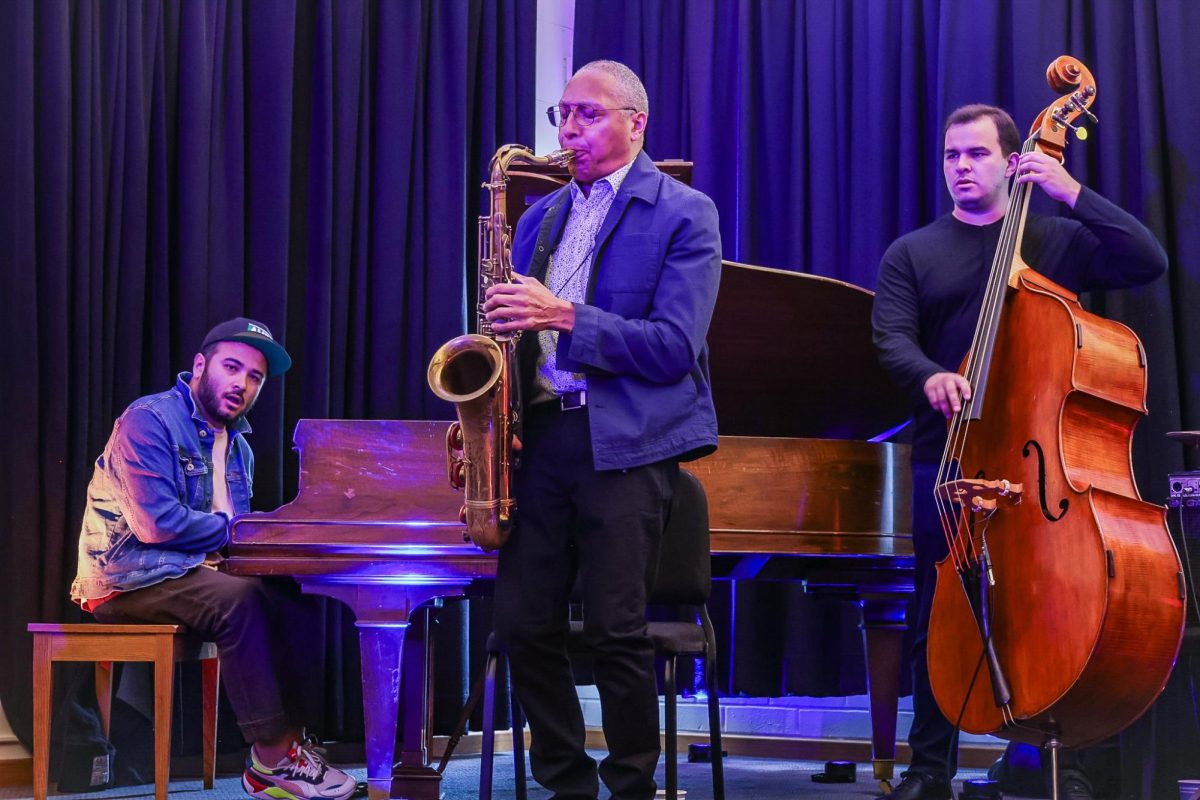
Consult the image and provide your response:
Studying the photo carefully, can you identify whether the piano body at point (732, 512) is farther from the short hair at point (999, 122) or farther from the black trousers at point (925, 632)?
the short hair at point (999, 122)

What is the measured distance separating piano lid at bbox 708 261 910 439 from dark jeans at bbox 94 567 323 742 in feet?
4.84

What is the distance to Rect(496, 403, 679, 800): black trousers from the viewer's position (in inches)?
98.8

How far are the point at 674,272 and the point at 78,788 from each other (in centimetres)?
269

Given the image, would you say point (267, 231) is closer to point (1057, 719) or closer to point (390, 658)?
point (390, 658)

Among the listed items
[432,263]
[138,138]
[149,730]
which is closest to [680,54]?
[432,263]

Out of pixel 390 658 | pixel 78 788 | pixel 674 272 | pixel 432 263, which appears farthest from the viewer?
pixel 432 263


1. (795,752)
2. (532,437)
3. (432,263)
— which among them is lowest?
(795,752)

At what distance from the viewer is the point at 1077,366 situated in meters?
2.76

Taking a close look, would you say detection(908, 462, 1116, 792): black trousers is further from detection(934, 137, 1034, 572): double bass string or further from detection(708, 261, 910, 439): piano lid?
detection(708, 261, 910, 439): piano lid

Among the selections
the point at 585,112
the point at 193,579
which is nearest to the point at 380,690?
the point at 193,579

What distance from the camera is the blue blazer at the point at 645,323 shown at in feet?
8.15

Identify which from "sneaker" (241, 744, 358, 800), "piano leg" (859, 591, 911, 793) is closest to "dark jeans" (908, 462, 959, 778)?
"piano leg" (859, 591, 911, 793)

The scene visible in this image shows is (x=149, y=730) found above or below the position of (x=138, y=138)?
below

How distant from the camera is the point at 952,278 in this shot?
337cm
